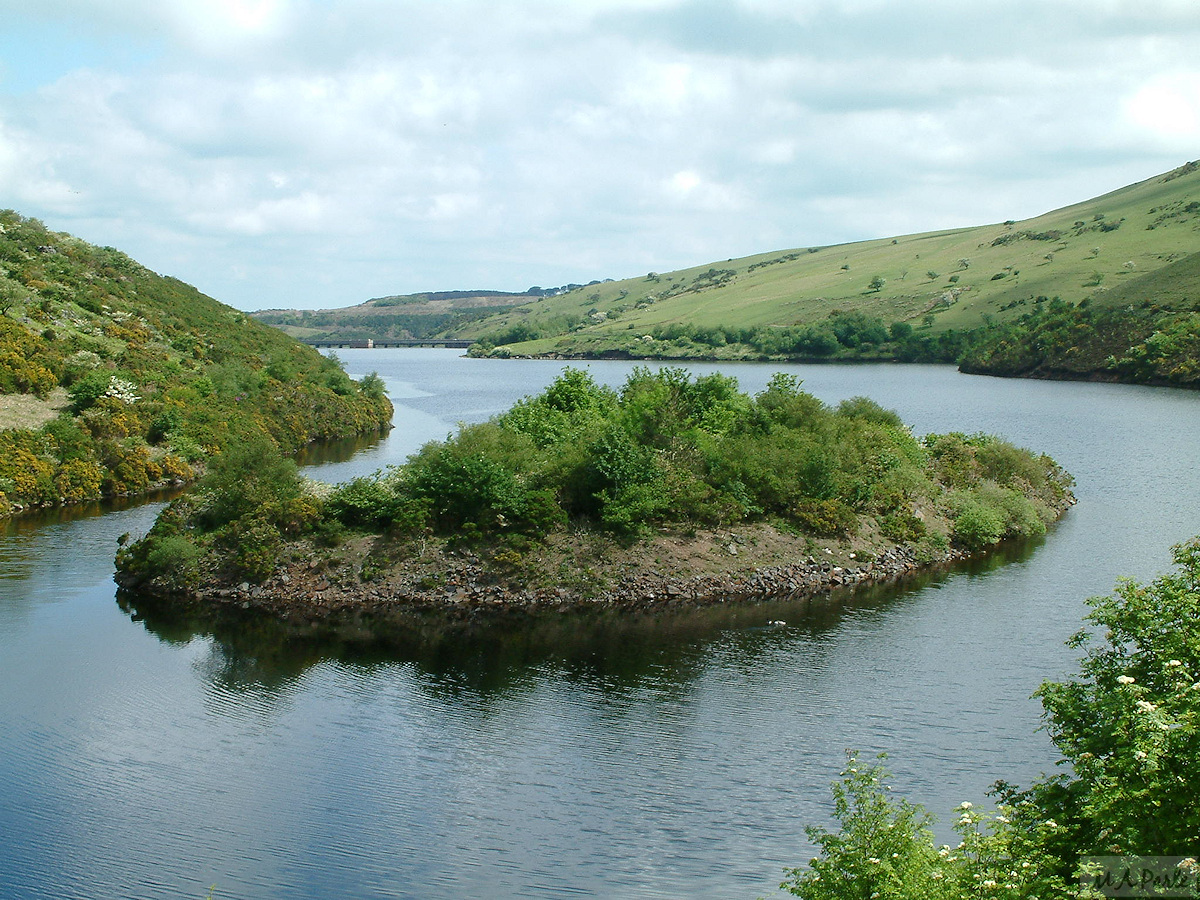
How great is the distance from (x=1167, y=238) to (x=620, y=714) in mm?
179573

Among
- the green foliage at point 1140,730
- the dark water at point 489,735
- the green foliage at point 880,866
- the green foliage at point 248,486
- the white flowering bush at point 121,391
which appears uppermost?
the white flowering bush at point 121,391

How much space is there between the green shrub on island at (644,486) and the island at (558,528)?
94 millimetres

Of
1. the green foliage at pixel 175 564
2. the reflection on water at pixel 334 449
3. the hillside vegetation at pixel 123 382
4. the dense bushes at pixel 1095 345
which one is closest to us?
the green foliage at pixel 175 564

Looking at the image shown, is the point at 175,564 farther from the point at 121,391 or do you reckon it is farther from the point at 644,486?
the point at 121,391

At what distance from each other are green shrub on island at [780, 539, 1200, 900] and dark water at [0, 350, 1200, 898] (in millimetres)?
5631

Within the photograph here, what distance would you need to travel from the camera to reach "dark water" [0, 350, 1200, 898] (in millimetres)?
21047

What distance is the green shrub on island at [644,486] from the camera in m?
41.8

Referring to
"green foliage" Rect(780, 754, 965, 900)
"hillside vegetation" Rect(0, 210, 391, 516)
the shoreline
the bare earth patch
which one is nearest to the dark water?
the shoreline

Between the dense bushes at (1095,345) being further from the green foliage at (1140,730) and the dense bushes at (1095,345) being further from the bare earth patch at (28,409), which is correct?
the bare earth patch at (28,409)

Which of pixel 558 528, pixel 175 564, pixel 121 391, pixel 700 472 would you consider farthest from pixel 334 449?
pixel 558 528

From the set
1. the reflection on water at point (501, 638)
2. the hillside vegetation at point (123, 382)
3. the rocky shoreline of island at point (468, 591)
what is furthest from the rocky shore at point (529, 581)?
the hillside vegetation at point (123, 382)

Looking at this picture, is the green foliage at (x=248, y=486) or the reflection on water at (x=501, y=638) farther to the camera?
the green foliage at (x=248, y=486)

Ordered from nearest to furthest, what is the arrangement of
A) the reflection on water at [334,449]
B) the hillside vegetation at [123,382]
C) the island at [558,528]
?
1. the island at [558,528]
2. the hillside vegetation at [123,382]
3. the reflection on water at [334,449]

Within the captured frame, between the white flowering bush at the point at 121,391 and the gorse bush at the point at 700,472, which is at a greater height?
the white flowering bush at the point at 121,391
